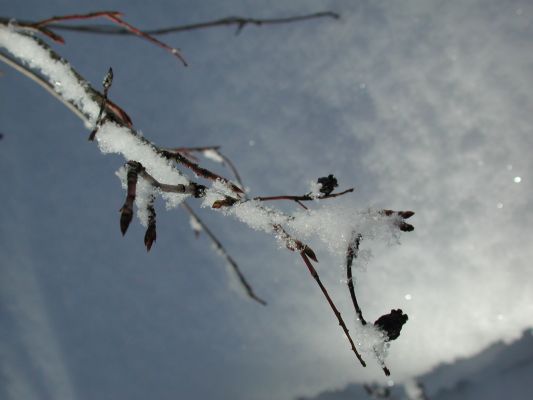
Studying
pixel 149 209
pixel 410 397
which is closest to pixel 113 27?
pixel 149 209

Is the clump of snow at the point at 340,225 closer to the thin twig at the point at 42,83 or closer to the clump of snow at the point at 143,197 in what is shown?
the clump of snow at the point at 143,197

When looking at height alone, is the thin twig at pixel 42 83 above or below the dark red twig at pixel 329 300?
above

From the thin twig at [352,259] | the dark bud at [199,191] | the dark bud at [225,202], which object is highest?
the dark bud at [199,191]

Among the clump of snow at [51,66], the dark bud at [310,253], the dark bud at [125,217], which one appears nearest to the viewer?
the dark bud at [125,217]

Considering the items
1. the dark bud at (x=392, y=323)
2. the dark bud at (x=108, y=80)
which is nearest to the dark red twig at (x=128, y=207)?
the dark bud at (x=108, y=80)

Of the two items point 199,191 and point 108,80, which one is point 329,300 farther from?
point 108,80

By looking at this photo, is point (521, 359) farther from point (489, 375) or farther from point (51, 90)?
point (51, 90)
